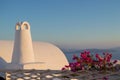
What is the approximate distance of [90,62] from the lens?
8.24m

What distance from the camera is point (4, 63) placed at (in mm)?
19484

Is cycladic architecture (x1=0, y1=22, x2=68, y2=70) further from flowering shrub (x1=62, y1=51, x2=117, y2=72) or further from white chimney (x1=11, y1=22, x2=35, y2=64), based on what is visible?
flowering shrub (x1=62, y1=51, x2=117, y2=72)

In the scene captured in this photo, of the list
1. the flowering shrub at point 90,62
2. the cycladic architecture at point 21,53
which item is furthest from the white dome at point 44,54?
the flowering shrub at point 90,62

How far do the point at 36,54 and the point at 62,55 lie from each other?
101 inches

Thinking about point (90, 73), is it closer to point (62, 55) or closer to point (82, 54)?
point (82, 54)

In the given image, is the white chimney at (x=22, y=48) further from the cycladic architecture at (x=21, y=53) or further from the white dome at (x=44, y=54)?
the white dome at (x=44, y=54)

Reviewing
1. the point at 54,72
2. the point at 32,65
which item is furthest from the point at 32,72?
the point at 32,65

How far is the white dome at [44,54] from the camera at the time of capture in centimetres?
2114

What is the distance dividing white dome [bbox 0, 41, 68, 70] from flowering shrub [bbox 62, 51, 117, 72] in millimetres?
12467

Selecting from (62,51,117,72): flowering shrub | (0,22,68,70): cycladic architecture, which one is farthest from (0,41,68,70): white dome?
(62,51,117,72): flowering shrub

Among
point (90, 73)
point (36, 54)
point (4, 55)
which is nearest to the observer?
point (90, 73)

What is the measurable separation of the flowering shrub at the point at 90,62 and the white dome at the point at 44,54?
12467mm

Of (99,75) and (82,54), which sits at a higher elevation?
(82,54)

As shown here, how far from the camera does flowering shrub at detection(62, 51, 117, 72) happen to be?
8.12 metres
